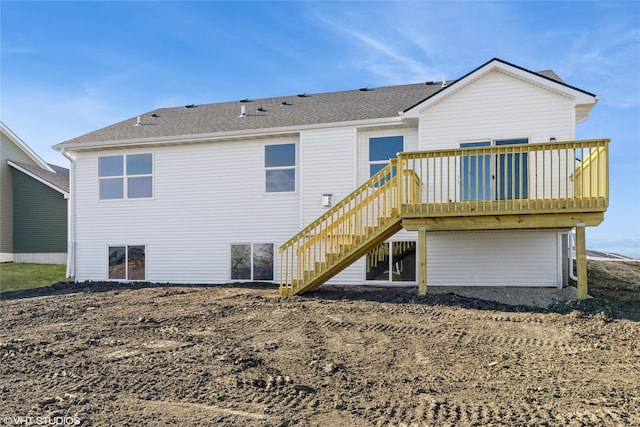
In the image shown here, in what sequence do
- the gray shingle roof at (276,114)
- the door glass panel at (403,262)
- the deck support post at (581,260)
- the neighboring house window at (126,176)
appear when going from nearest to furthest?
the deck support post at (581,260) < the door glass panel at (403,262) < the gray shingle roof at (276,114) < the neighboring house window at (126,176)

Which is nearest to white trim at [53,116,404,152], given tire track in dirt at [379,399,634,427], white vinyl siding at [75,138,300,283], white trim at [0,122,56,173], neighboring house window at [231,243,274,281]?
white vinyl siding at [75,138,300,283]

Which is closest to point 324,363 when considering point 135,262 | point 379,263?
point 379,263

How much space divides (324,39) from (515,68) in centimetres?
610

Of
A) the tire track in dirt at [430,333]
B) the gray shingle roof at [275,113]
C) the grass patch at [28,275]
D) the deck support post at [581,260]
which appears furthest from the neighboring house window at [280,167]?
the grass patch at [28,275]

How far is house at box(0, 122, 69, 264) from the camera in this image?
18766 mm

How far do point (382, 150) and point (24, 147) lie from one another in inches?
767

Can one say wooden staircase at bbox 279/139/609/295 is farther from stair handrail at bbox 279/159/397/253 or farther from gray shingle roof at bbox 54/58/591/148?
gray shingle roof at bbox 54/58/591/148

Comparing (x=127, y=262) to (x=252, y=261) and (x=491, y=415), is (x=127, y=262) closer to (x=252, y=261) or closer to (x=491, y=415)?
(x=252, y=261)

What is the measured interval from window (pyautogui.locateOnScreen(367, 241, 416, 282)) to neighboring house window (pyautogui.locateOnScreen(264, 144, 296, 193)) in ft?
10.1

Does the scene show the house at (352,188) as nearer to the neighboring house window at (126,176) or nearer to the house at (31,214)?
the neighboring house window at (126,176)

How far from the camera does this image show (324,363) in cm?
502

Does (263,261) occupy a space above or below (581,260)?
below

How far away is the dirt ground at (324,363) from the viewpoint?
3668 millimetres

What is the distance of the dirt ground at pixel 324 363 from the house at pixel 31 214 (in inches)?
437
